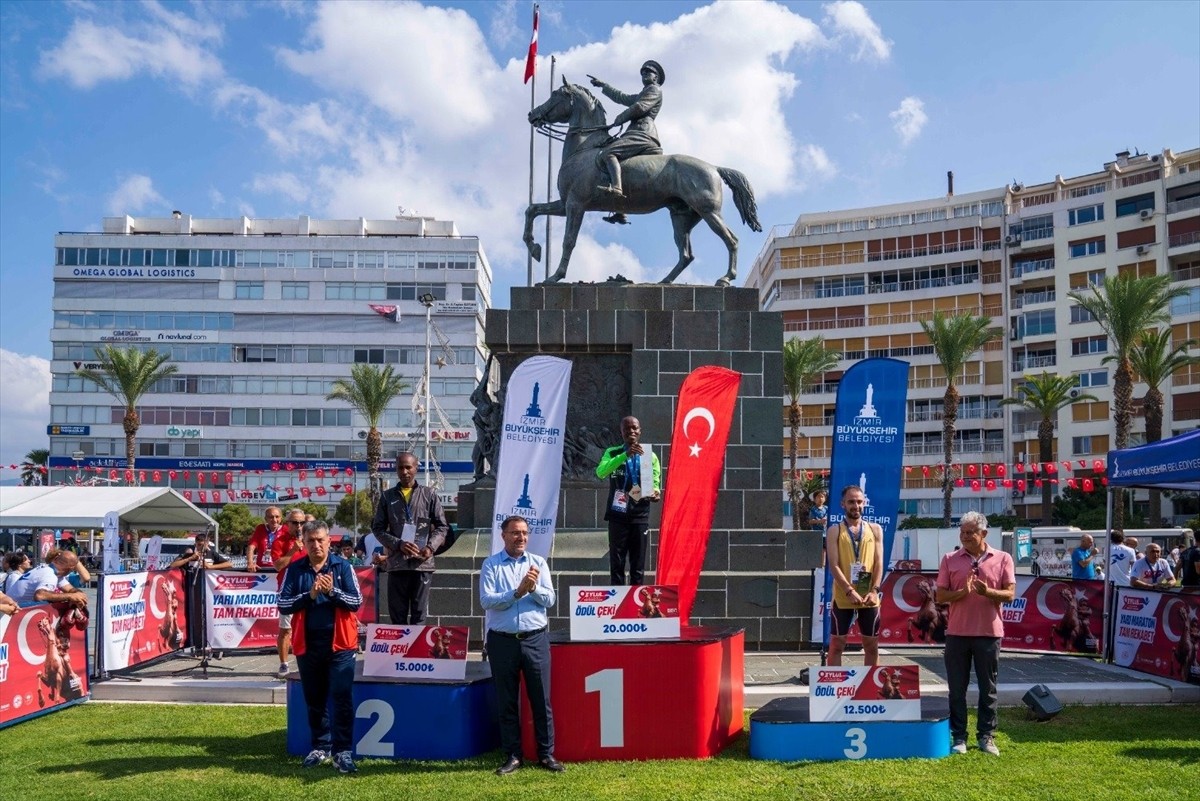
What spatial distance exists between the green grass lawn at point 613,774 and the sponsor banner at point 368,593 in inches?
159

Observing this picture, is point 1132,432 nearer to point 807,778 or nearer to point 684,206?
point 684,206

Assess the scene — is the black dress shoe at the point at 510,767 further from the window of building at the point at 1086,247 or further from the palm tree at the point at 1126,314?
the window of building at the point at 1086,247

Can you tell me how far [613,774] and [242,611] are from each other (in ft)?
24.7

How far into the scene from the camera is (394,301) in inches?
2896

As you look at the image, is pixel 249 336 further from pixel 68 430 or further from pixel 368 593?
pixel 368 593

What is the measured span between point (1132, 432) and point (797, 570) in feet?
184

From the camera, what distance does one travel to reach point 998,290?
226 feet

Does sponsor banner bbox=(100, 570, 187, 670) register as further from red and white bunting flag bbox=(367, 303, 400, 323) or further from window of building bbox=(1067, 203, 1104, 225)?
window of building bbox=(1067, 203, 1104, 225)

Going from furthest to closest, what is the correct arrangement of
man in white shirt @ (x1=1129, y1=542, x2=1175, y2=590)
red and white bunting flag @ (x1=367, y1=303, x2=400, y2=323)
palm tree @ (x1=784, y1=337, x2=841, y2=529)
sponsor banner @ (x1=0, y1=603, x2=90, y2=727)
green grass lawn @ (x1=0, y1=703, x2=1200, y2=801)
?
red and white bunting flag @ (x1=367, y1=303, x2=400, y2=323) → palm tree @ (x1=784, y1=337, x2=841, y2=529) → man in white shirt @ (x1=1129, y1=542, x2=1175, y2=590) → sponsor banner @ (x1=0, y1=603, x2=90, y2=727) → green grass lawn @ (x1=0, y1=703, x2=1200, y2=801)

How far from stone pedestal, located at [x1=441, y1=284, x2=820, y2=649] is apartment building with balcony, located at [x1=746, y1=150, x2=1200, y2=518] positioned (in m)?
47.9

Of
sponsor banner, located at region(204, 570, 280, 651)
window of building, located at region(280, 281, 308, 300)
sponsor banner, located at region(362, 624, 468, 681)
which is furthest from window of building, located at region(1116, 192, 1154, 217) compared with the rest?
sponsor banner, located at region(362, 624, 468, 681)

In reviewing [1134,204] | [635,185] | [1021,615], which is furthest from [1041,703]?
[1134,204]

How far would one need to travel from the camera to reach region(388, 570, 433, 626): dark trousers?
9.23m

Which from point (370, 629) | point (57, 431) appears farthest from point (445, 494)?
point (370, 629)
